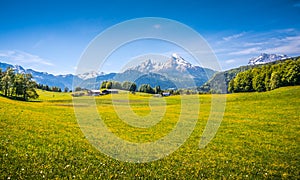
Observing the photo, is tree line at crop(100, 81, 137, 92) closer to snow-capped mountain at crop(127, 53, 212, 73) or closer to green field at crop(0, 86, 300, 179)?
snow-capped mountain at crop(127, 53, 212, 73)

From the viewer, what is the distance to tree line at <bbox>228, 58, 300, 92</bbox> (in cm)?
9031

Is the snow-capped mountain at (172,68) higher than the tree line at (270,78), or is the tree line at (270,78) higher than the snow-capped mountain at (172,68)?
the tree line at (270,78)

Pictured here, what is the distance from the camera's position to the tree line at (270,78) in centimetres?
9031

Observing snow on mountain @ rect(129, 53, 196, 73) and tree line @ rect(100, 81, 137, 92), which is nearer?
snow on mountain @ rect(129, 53, 196, 73)

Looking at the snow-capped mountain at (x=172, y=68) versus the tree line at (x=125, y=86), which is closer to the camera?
the snow-capped mountain at (x=172, y=68)

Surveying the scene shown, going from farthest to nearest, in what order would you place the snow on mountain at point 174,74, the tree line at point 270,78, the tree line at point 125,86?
the tree line at point 270,78
the tree line at point 125,86
the snow on mountain at point 174,74

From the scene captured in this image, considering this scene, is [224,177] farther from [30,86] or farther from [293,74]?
[30,86]

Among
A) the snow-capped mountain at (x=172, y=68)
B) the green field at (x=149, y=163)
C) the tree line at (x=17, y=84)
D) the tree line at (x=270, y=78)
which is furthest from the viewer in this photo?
the tree line at (x=17, y=84)

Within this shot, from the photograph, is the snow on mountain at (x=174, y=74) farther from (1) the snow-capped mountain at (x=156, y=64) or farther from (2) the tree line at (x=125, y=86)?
(2) the tree line at (x=125, y=86)

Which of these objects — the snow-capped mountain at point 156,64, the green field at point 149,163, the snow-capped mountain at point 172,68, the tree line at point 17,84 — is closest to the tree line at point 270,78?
the snow-capped mountain at point 172,68

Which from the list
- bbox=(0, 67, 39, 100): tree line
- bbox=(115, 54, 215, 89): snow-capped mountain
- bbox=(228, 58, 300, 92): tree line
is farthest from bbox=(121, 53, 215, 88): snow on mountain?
bbox=(0, 67, 39, 100): tree line

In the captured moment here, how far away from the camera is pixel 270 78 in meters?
99.8

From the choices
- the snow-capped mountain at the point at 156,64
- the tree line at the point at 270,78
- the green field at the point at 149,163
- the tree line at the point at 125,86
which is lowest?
the green field at the point at 149,163

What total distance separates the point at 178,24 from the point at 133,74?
12.9 metres
